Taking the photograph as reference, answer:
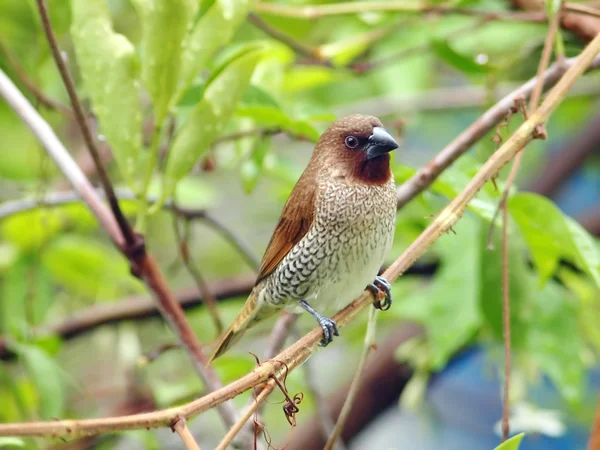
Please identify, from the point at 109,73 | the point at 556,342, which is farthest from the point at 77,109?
the point at 556,342

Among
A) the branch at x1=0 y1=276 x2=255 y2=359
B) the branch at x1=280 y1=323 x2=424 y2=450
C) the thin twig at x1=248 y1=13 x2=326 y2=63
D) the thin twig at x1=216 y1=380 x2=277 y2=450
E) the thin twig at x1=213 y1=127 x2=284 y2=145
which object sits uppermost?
the thin twig at x1=248 y1=13 x2=326 y2=63

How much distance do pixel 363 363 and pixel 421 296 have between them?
154cm

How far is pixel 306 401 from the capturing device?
366cm

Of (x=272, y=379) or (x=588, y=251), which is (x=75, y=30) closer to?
(x=272, y=379)

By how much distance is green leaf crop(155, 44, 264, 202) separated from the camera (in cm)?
173

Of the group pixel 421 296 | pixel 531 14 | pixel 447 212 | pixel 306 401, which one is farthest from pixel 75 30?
pixel 306 401

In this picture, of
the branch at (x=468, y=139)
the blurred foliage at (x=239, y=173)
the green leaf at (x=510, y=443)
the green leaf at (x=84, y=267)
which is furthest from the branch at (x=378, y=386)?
the green leaf at (x=510, y=443)

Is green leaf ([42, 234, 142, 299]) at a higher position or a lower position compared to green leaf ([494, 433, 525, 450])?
lower

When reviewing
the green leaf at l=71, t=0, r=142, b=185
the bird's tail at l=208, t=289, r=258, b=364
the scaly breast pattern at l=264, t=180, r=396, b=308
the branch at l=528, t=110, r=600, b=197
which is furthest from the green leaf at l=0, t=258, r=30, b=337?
the branch at l=528, t=110, r=600, b=197

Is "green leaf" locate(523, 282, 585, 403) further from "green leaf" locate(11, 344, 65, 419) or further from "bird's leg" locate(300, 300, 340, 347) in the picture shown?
"green leaf" locate(11, 344, 65, 419)

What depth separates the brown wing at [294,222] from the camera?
7.09 feet

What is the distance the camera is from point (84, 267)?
129 inches

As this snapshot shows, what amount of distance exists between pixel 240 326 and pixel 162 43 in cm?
87

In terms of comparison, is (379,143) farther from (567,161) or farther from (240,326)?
(567,161)
